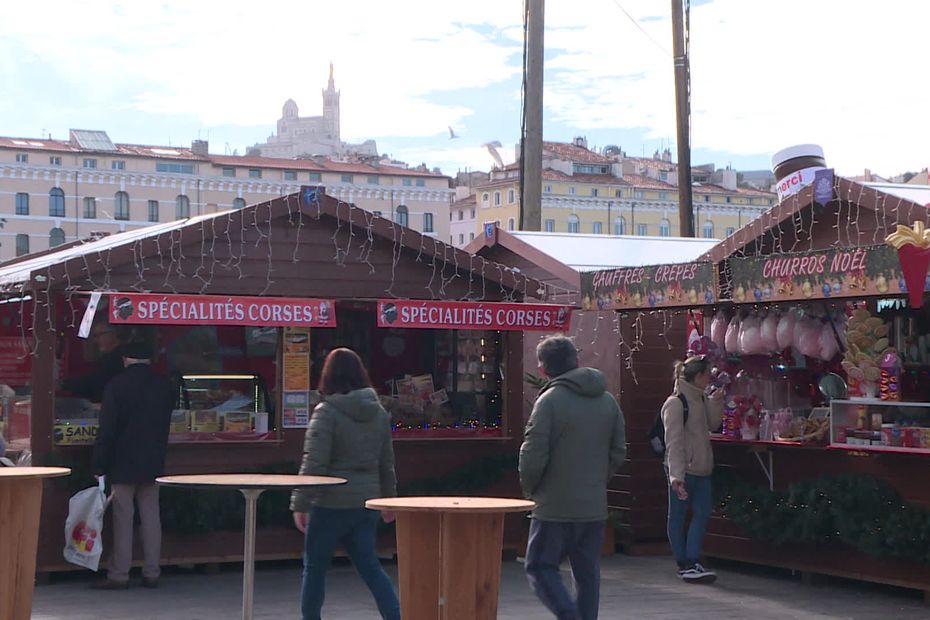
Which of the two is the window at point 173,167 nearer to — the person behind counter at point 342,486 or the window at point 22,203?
the window at point 22,203

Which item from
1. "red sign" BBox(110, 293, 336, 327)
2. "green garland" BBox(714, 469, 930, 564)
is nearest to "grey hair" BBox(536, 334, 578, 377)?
"green garland" BBox(714, 469, 930, 564)

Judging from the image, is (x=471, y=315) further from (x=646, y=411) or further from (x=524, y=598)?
(x=524, y=598)

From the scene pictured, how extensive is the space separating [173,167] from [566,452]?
3865 inches

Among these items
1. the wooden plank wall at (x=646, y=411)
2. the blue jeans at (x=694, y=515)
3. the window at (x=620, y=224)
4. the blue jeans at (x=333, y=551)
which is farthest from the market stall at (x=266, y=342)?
the window at (x=620, y=224)

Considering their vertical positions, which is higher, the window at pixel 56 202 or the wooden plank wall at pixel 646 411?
the window at pixel 56 202

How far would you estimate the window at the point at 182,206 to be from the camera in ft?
332

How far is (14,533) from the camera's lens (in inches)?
288

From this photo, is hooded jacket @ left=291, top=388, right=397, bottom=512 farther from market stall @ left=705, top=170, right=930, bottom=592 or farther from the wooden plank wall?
the wooden plank wall

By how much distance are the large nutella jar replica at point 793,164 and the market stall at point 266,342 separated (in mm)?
2258

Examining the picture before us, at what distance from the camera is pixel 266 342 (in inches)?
476

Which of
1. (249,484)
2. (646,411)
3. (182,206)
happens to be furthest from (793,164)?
(182,206)

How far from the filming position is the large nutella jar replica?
11.8 metres

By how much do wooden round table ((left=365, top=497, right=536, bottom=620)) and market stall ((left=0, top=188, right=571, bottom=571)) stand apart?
3710mm

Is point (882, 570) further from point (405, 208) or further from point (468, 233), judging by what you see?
point (468, 233)
